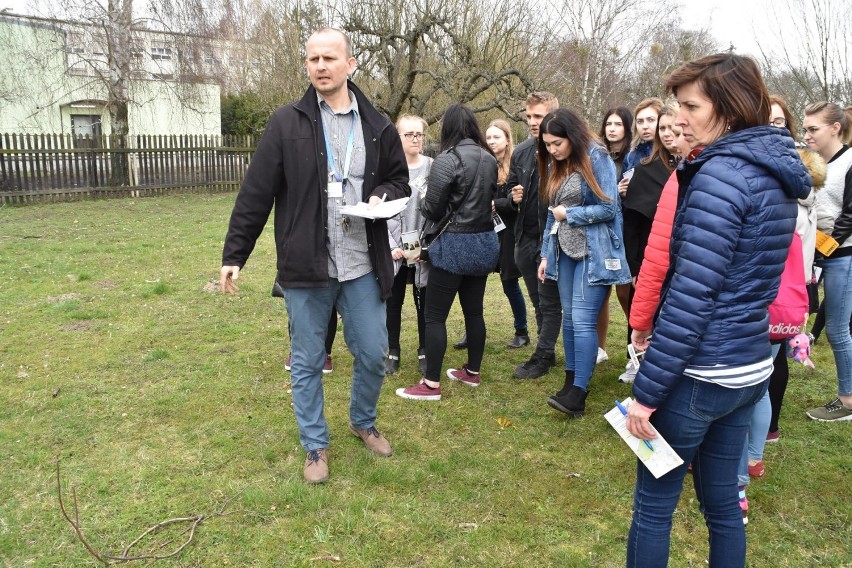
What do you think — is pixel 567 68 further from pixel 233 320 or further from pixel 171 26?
pixel 233 320

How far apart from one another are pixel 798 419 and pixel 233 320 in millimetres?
4830

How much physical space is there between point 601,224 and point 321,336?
1.85 metres

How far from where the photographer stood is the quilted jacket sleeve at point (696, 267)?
1.85m

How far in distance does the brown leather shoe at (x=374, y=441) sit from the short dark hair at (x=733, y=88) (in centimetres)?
252

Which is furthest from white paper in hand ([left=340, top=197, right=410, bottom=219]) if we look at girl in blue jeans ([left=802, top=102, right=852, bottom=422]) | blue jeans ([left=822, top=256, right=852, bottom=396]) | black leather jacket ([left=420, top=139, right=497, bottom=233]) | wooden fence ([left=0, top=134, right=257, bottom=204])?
wooden fence ([left=0, top=134, right=257, bottom=204])

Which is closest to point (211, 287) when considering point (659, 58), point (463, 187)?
point (463, 187)

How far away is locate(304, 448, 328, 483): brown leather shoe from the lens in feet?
11.1

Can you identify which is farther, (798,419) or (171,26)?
(171,26)

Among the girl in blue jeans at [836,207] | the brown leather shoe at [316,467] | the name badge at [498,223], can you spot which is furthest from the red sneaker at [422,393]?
the girl in blue jeans at [836,207]

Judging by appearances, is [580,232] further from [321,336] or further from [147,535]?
[147,535]

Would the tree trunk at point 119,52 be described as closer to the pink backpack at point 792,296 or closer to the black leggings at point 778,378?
the black leggings at point 778,378

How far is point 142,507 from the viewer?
312 centimetres

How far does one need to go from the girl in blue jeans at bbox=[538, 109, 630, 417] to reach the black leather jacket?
42cm

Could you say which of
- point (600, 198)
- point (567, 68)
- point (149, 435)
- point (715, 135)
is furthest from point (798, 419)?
point (567, 68)
